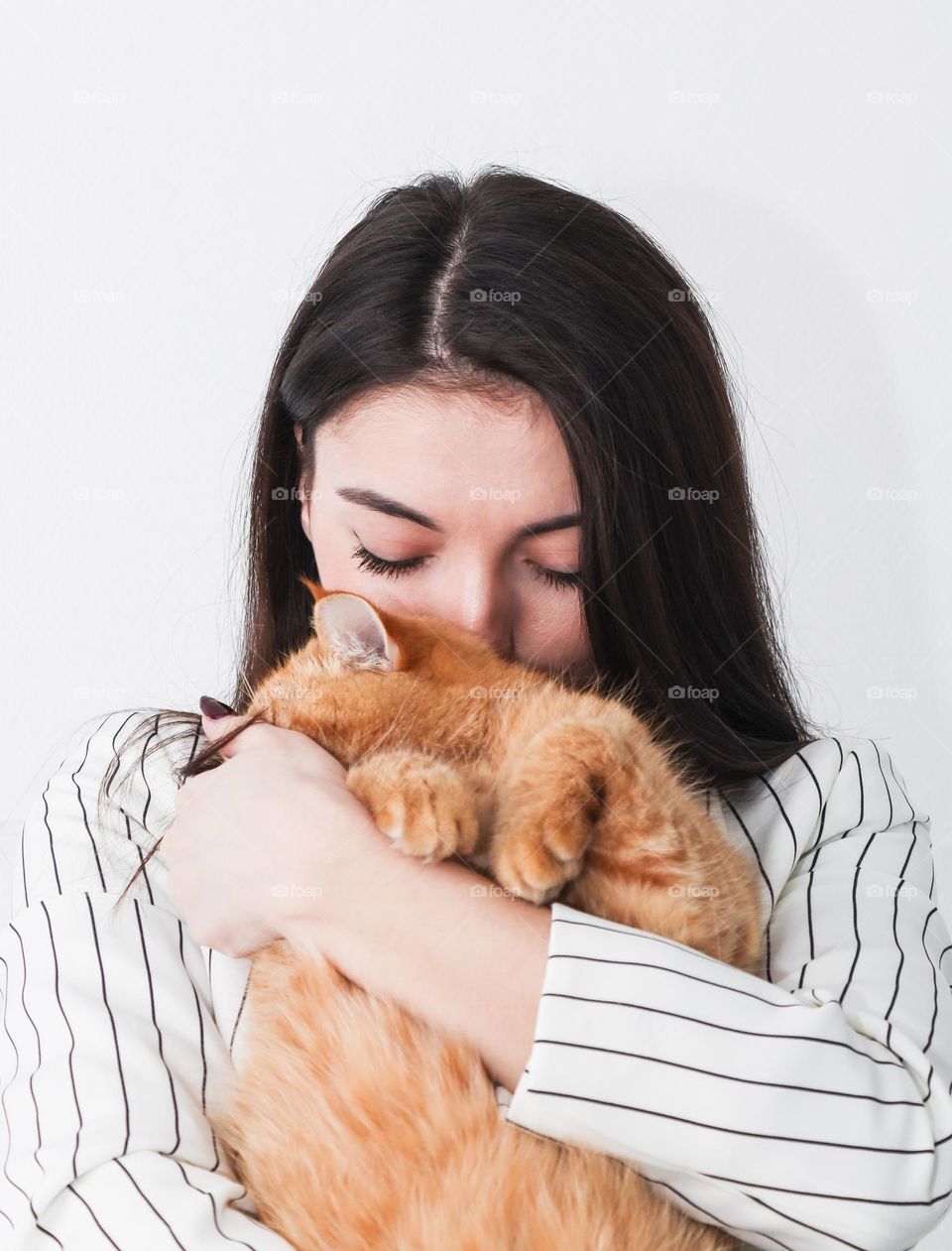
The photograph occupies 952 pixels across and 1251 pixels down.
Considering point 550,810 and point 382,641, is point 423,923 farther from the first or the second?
point 382,641

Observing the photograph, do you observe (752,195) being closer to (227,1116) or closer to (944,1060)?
(944,1060)

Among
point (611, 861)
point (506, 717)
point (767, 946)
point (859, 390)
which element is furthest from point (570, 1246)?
point (859, 390)

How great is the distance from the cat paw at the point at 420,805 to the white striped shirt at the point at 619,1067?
14 cm

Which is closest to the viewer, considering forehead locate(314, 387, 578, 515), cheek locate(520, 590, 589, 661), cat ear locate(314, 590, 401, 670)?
cat ear locate(314, 590, 401, 670)

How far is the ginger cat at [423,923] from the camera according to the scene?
1065 mm

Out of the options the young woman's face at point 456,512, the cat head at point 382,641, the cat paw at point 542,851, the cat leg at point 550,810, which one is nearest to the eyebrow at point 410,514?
the young woman's face at point 456,512

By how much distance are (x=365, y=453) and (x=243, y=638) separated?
54cm

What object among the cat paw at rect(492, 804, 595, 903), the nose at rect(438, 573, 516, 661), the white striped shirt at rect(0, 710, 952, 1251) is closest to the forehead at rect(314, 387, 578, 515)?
the nose at rect(438, 573, 516, 661)

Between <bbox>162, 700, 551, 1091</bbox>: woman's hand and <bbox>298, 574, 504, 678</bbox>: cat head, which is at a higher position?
<bbox>298, 574, 504, 678</bbox>: cat head

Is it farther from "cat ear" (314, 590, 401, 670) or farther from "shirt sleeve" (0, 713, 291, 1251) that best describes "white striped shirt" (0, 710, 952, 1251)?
"cat ear" (314, 590, 401, 670)

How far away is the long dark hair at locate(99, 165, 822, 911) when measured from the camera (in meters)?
1.55

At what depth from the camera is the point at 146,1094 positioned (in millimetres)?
1179

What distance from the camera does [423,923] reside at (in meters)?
1.12

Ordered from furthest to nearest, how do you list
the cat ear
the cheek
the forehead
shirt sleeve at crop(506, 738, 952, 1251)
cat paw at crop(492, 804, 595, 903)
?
the cheek, the forehead, the cat ear, cat paw at crop(492, 804, 595, 903), shirt sleeve at crop(506, 738, 952, 1251)
